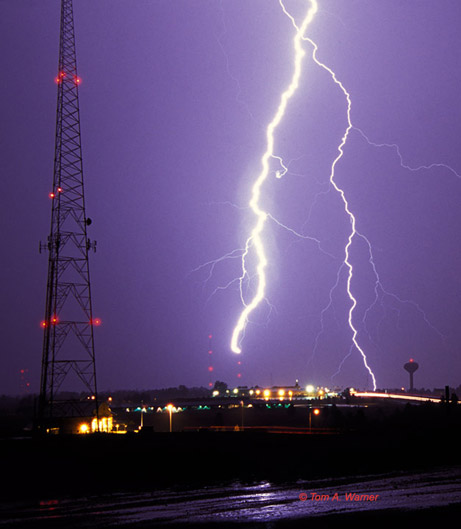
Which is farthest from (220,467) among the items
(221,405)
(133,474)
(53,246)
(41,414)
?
(221,405)

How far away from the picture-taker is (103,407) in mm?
43406

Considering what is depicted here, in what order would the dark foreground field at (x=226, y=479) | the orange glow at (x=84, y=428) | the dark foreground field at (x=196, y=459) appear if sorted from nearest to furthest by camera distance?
1. the dark foreground field at (x=226, y=479)
2. the dark foreground field at (x=196, y=459)
3. the orange glow at (x=84, y=428)

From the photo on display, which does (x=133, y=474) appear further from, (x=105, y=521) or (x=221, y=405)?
(x=221, y=405)

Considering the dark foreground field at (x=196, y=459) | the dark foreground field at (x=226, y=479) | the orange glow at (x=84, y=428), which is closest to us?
the dark foreground field at (x=226, y=479)

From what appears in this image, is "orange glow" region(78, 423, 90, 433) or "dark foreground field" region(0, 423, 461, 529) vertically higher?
"orange glow" region(78, 423, 90, 433)

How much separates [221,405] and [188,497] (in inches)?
3178

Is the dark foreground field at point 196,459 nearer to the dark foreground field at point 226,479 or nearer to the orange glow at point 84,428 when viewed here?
the dark foreground field at point 226,479

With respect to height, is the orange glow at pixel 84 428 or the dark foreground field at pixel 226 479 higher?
the orange glow at pixel 84 428

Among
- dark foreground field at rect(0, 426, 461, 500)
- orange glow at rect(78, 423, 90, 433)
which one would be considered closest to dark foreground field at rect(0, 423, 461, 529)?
dark foreground field at rect(0, 426, 461, 500)

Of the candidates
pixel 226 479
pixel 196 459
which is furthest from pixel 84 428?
pixel 226 479

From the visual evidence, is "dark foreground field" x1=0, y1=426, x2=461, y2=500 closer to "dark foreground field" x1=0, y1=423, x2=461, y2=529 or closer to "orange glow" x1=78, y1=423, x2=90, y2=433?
"dark foreground field" x1=0, y1=423, x2=461, y2=529

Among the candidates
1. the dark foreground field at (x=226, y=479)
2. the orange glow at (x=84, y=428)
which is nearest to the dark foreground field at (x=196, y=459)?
the dark foreground field at (x=226, y=479)

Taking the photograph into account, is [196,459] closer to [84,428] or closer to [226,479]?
[226,479]

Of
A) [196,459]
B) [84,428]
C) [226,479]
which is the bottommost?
[226,479]
